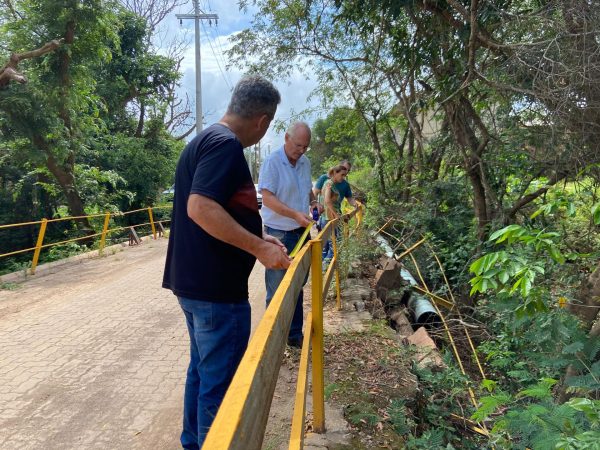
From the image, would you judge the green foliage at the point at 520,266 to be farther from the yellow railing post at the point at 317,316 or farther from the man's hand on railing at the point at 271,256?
the man's hand on railing at the point at 271,256

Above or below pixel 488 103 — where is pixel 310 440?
below

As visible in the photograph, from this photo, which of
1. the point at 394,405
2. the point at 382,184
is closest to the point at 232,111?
the point at 394,405

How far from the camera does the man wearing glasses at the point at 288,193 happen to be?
3.85 metres

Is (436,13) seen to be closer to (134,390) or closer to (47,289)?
(134,390)

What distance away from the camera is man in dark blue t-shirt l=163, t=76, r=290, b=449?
1.99m

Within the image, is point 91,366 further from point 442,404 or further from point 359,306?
point 442,404

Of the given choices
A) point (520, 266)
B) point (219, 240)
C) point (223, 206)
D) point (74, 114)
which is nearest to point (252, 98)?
point (223, 206)

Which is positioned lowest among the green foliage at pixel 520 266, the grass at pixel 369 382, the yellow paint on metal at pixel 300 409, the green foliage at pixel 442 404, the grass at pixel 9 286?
the green foliage at pixel 442 404

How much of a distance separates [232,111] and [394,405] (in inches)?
87.0

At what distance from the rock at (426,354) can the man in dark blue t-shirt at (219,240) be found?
95.7 inches

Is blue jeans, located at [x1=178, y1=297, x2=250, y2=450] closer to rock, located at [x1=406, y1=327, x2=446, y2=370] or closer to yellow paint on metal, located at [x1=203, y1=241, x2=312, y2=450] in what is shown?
yellow paint on metal, located at [x1=203, y1=241, x2=312, y2=450]

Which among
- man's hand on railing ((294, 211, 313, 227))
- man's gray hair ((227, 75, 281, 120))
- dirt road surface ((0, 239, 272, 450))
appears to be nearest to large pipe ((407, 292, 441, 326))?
dirt road surface ((0, 239, 272, 450))

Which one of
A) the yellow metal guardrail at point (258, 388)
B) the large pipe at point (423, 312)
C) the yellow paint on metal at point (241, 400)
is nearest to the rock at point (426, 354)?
the large pipe at point (423, 312)

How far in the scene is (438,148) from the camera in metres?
7.06
